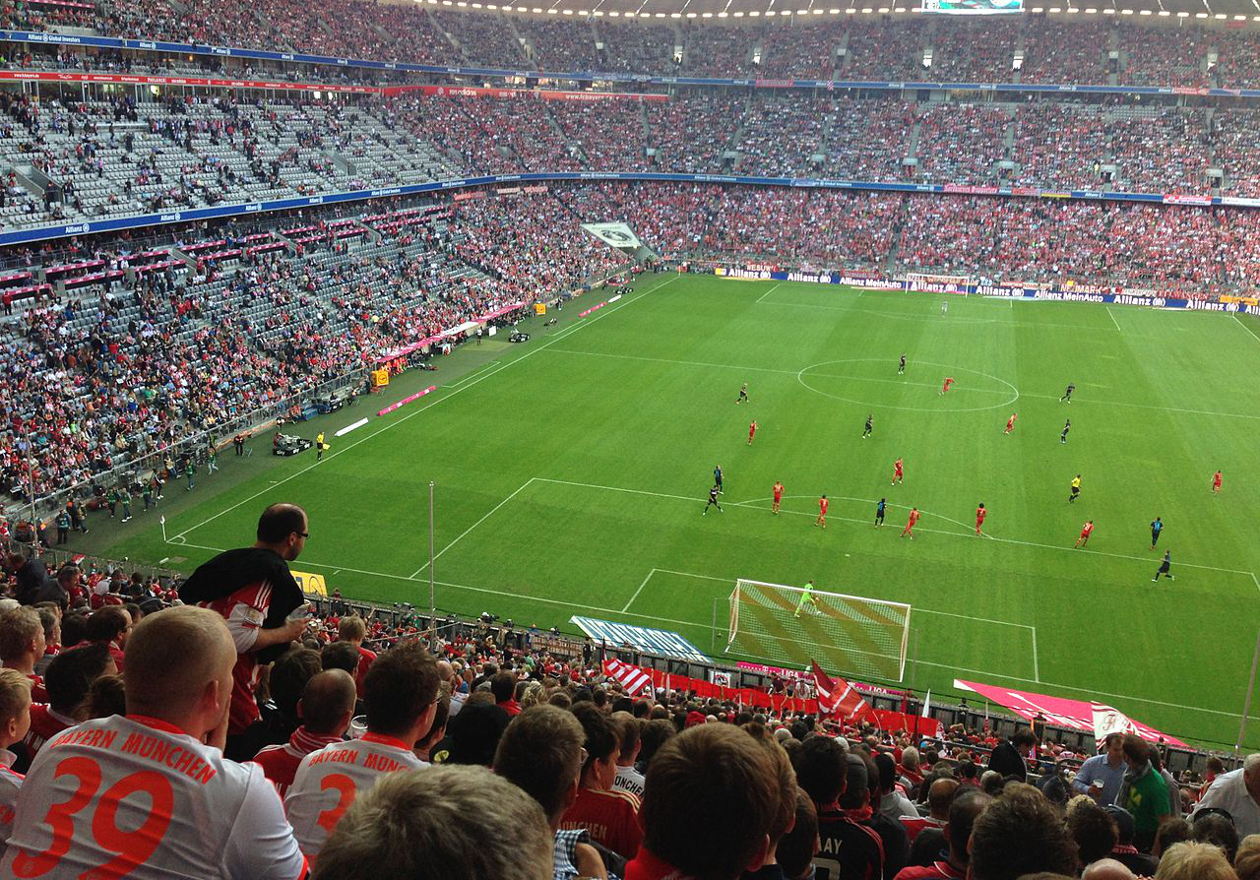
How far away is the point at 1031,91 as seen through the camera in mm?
94062

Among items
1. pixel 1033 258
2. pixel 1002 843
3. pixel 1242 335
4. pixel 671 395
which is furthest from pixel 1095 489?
pixel 1033 258

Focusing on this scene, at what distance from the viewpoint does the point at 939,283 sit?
79.1 m

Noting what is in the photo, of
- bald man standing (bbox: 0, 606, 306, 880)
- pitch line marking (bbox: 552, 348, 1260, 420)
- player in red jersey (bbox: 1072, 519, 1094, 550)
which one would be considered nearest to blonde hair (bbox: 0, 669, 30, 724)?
bald man standing (bbox: 0, 606, 306, 880)

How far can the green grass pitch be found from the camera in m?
28.3

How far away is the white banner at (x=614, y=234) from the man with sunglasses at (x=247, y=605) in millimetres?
79363

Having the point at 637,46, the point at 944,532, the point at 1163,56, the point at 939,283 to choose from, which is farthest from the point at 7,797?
the point at 637,46

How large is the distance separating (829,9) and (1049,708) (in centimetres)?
9781

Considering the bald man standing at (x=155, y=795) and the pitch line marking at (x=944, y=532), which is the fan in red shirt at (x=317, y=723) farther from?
the pitch line marking at (x=944, y=532)

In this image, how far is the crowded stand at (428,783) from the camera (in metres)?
2.63

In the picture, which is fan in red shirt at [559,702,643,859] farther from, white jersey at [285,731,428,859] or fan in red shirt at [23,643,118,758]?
fan in red shirt at [23,643,118,758]

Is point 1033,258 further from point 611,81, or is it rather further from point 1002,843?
point 1002,843

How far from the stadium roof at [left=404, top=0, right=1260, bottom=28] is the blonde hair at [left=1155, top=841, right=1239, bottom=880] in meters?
105

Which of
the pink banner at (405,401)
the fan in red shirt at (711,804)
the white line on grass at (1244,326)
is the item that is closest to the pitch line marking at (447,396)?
the pink banner at (405,401)

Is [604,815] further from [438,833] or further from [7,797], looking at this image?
[438,833]
